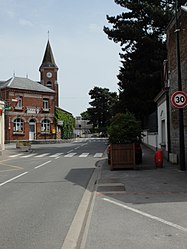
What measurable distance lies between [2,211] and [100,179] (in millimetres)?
5541

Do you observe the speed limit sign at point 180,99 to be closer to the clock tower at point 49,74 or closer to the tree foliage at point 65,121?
the tree foliage at point 65,121

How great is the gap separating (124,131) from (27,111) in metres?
42.0

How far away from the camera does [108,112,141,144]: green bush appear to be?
635 inches

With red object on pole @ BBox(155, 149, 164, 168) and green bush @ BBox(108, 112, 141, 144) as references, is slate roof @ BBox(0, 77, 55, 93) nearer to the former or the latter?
green bush @ BBox(108, 112, 141, 144)

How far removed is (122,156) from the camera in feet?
50.8

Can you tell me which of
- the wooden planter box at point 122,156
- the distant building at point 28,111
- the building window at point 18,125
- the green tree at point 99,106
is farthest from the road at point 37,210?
the green tree at point 99,106

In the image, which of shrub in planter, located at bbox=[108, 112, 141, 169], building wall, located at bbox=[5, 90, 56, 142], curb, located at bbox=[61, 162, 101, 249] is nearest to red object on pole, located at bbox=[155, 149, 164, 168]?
shrub in planter, located at bbox=[108, 112, 141, 169]

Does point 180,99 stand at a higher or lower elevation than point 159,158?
higher

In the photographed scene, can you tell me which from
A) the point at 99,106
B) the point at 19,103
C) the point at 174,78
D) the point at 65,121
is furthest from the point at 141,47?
the point at 99,106

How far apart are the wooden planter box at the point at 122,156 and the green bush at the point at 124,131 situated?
73 centimetres

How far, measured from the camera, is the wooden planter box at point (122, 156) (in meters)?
15.4

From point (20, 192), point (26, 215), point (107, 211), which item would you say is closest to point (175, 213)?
point (107, 211)

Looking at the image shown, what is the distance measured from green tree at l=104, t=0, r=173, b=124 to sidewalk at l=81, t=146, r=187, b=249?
25.6 m

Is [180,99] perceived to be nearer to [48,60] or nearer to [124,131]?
[124,131]
